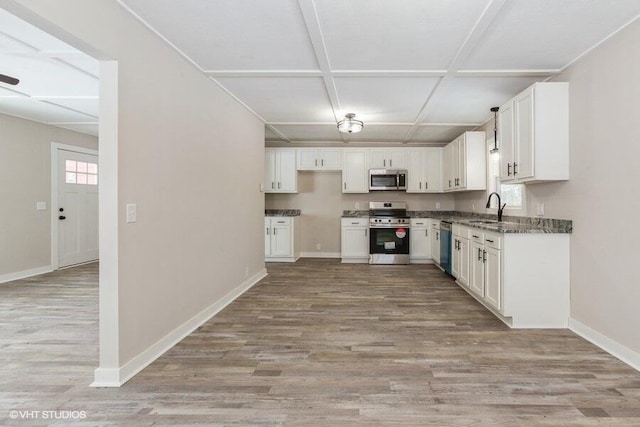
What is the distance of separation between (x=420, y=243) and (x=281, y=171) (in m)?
3.08

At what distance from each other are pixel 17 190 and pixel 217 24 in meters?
4.79

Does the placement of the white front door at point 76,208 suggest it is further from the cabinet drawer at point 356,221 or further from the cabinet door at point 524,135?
the cabinet door at point 524,135

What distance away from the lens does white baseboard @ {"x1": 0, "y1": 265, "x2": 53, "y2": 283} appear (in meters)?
4.89

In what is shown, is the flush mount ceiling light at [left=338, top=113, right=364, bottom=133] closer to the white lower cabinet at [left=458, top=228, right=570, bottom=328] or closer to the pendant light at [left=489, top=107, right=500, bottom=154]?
the pendant light at [left=489, top=107, right=500, bottom=154]

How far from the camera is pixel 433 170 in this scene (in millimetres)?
6652

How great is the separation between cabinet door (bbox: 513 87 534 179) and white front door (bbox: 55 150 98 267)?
6829mm

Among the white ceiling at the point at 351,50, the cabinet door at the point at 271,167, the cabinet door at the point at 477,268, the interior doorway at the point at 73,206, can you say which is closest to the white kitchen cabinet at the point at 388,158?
the cabinet door at the point at 271,167

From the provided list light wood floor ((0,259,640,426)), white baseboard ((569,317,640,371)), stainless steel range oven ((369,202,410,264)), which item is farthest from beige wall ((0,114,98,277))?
white baseboard ((569,317,640,371))

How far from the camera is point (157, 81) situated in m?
2.55

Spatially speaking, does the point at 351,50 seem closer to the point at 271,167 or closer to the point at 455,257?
the point at 455,257

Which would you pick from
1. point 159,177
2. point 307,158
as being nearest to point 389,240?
point 307,158

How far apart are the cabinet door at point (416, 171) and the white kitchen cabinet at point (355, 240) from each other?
3.72 ft

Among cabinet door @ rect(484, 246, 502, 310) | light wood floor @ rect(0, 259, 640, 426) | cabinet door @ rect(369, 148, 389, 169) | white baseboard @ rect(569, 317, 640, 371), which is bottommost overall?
light wood floor @ rect(0, 259, 640, 426)

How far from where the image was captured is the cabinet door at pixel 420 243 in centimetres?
644
